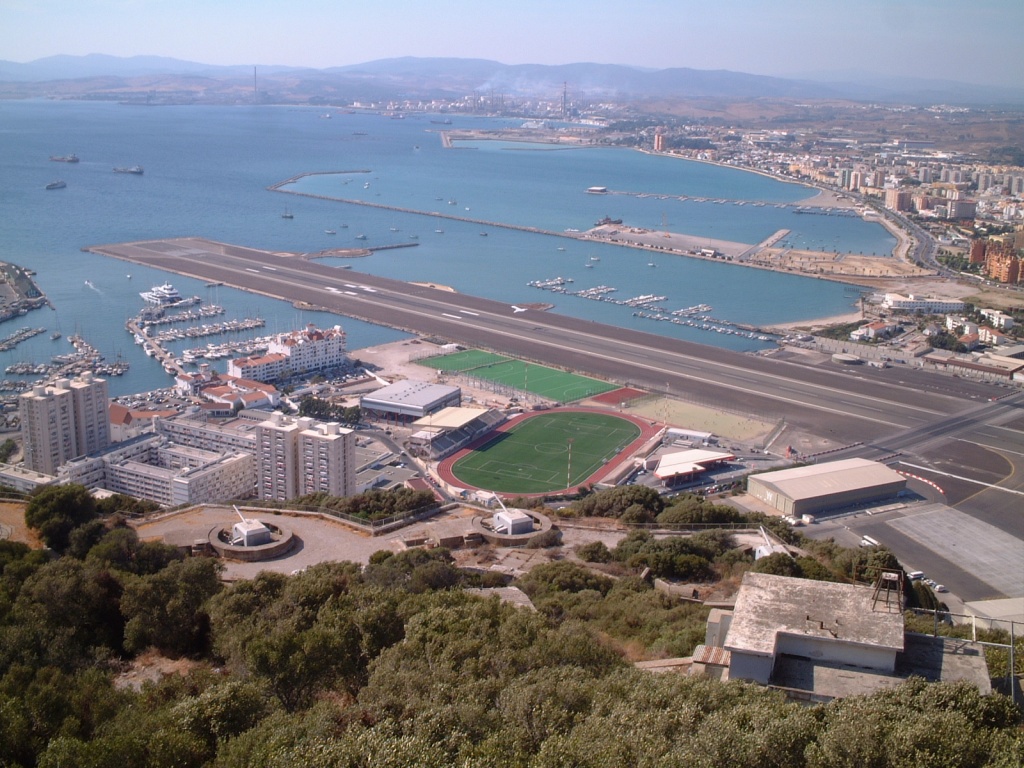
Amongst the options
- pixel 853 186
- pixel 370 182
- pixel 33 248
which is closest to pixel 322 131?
pixel 370 182

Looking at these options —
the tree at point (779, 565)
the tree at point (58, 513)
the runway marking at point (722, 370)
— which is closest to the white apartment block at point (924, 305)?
the runway marking at point (722, 370)

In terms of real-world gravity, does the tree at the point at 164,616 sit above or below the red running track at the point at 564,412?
above

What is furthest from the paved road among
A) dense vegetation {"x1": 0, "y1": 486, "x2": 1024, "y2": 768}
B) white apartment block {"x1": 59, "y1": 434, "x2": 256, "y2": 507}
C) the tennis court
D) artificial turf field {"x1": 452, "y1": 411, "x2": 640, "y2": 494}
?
dense vegetation {"x1": 0, "y1": 486, "x2": 1024, "y2": 768}

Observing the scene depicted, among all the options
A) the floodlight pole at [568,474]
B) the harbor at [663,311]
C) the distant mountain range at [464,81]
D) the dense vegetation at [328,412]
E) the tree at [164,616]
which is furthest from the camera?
the distant mountain range at [464,81]

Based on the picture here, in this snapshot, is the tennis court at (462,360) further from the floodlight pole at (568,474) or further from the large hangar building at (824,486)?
the large hangar building at (824,486)

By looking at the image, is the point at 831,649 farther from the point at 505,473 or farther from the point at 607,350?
the point at 607,350

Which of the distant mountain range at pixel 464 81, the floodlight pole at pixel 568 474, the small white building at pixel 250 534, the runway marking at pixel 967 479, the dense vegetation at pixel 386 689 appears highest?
the distant mountain range at pixel 464 81

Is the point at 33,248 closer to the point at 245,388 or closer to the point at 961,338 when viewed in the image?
the point at 245,388

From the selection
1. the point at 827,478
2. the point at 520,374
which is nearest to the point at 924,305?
the point at 520,374
